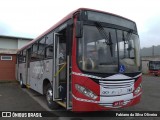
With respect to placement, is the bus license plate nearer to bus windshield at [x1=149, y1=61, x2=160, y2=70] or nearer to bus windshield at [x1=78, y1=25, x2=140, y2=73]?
bus windshield at [x1=78, y1=25, x2=140, y2=73]

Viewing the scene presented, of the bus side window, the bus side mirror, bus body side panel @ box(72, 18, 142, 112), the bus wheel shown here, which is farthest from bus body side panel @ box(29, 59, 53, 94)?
the bus side mirror

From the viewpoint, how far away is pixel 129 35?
653 cm

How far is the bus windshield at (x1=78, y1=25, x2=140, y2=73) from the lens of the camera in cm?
560

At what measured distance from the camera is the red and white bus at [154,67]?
115ft

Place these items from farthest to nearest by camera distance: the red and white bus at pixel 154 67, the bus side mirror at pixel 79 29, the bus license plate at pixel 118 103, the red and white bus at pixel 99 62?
1. the red and white bus at pixel 154 67
2. the bus license plate at pixel 118 103
3. the red and white bus at pixel 99 62
4. the bus side mirror at pixel 79 29

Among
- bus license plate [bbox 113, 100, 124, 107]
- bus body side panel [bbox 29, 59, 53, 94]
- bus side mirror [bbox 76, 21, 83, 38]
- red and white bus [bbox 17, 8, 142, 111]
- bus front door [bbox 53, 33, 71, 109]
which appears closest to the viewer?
bus side mirror [bbox 76, 21, 83, 38]

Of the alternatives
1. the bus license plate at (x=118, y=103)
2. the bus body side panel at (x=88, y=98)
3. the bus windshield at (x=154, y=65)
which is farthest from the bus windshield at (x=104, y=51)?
the bus windshield at (x=154, y=65)

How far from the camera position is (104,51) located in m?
5.82

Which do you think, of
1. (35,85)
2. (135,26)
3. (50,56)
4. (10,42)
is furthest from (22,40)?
(135,26)

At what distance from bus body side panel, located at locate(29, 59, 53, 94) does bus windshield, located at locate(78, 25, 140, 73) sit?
2.37m

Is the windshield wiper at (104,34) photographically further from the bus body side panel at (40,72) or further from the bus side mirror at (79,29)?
the bus body side panel at (40,72)

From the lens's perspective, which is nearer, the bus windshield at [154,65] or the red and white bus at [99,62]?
the red and white bus at [99,62]

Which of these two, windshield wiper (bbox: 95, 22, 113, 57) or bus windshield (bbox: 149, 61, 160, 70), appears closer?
windshield wiper (bbox: 95, 22, 113, 57)

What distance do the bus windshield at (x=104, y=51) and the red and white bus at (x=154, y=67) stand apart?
30808 millimetres
